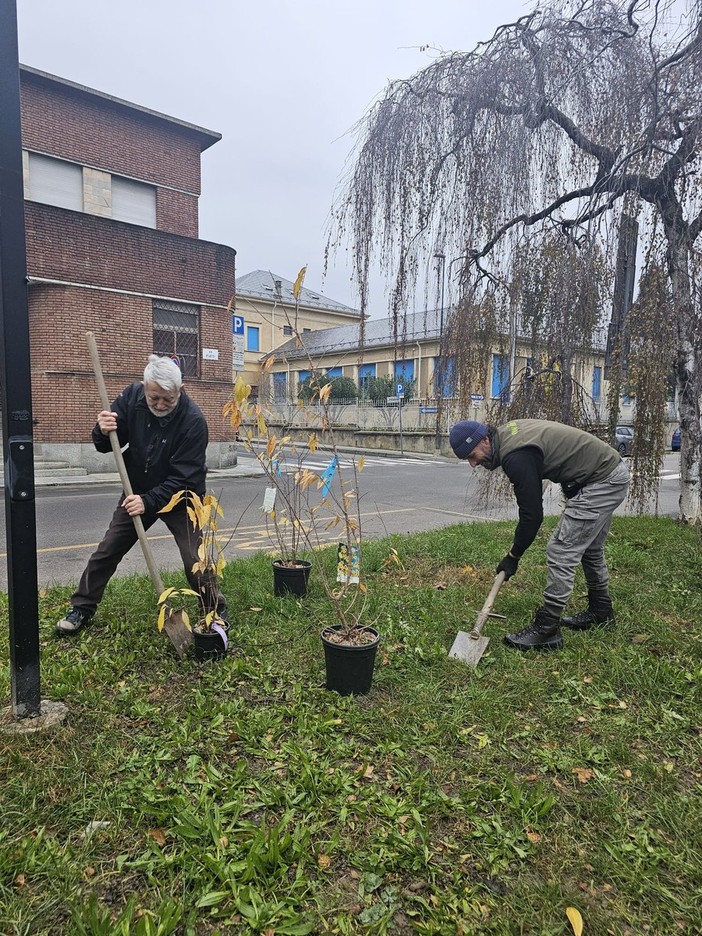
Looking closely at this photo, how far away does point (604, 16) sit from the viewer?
4.84 metres

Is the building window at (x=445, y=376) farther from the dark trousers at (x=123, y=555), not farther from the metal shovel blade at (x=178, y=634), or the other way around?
the metal shovel blade at (x=178, y=634)

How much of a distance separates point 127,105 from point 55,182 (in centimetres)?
293

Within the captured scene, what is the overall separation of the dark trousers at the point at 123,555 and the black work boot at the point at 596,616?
2501 mm

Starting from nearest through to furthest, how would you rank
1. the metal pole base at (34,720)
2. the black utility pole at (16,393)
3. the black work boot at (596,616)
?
the black utility pole at (16,393) → the metal pole base at (34,720) → the black work boot at (596,616)

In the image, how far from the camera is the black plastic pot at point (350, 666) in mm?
2954

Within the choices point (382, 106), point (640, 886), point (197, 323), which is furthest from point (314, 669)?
point (197, 323)

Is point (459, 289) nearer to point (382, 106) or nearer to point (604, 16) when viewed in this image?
point (382, 106)

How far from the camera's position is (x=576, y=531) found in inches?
146

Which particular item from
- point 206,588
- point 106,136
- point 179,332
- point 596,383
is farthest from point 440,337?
point 106,136

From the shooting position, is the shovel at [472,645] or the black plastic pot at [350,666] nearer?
the black plastic pot at [350,666]

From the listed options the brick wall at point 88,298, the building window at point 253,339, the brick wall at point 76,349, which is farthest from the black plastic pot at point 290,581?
the building window at point 253,339

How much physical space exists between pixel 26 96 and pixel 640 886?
19.4 meters

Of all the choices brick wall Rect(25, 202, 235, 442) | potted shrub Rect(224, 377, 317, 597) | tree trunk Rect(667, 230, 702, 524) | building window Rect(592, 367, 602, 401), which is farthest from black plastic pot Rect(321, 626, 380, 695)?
brick wall Rect(25, 202, 235, 442)

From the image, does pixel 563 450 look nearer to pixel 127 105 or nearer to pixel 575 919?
pixel 575 919
